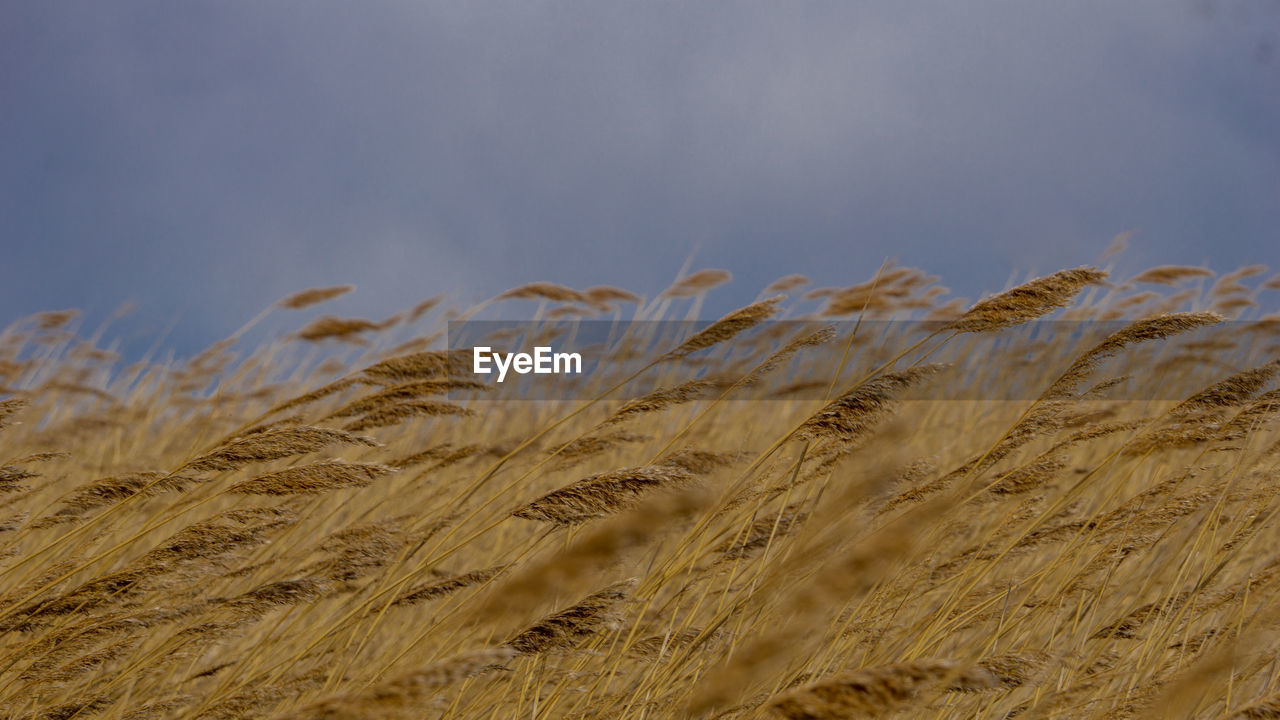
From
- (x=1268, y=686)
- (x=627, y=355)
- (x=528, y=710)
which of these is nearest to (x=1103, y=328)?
(x=627, y=355)

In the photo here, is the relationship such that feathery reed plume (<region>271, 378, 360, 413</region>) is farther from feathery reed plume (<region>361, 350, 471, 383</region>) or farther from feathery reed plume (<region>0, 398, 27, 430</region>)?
feathery reed plume (<region>0, 398, 27, 430</region>)

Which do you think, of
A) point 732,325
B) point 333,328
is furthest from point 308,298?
point 732,325

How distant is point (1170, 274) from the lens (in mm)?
3639

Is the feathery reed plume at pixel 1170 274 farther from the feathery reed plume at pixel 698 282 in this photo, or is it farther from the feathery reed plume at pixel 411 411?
the feathery reed plume at pixel 411 411

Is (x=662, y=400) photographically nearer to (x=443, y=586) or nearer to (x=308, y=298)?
(x=443, y=586)

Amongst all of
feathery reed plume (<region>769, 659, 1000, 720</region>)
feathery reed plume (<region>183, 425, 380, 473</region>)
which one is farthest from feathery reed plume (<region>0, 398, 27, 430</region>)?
feathery reed plume (<region>769, 659, 1000, 720</region>)

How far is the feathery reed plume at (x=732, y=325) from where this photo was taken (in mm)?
1996

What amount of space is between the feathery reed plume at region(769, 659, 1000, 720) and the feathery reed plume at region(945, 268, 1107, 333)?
100cm

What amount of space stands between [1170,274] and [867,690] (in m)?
3.36

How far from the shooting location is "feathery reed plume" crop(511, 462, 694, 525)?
1.42m

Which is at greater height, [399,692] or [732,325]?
[732,325]

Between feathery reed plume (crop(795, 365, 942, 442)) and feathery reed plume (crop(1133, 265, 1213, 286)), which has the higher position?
feathery reed plume (crop(1133, 265, 1213, 286))

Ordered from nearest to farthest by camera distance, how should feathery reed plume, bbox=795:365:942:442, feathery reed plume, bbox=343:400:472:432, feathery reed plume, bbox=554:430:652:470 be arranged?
feathery reed plume, bbox=795:365:942:442 → feathery reed plume, bbox=343:400:472:432 → feathery reed plume, bbox=554:430:652:470

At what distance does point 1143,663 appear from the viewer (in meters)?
1.87
